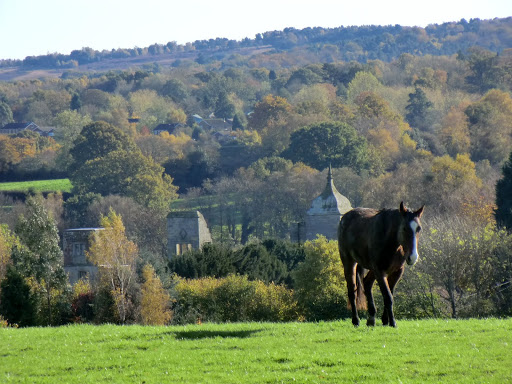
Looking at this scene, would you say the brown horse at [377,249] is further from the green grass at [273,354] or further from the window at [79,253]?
the window at [79,253]

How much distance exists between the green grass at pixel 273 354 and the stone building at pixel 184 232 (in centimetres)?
5416

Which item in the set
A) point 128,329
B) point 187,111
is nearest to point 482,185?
point 128,329

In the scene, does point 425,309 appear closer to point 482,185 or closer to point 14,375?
point 14,375

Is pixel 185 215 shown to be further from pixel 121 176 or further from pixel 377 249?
pixel 377 249

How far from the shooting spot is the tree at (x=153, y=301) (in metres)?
42.1

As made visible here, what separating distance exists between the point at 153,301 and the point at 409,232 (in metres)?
31.0

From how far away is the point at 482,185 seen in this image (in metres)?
82.6

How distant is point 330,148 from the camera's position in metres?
106

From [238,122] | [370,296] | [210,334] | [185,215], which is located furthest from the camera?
[238,122]

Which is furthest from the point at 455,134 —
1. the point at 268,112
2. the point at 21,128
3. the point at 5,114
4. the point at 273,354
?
the point at 273,354

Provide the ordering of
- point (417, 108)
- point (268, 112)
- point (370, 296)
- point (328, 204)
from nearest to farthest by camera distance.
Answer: point (370, 296) → point (328, 204) → point (417, 108) → point (268, 112)

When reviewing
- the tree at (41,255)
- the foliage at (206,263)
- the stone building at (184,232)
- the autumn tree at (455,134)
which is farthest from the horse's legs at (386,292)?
the autumn tree at (455,134)

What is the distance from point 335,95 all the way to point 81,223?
76492 millimetres

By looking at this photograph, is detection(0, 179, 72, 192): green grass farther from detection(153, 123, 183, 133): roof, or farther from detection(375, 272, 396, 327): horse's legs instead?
detection(375, 272, 396, 327): horse's legs
